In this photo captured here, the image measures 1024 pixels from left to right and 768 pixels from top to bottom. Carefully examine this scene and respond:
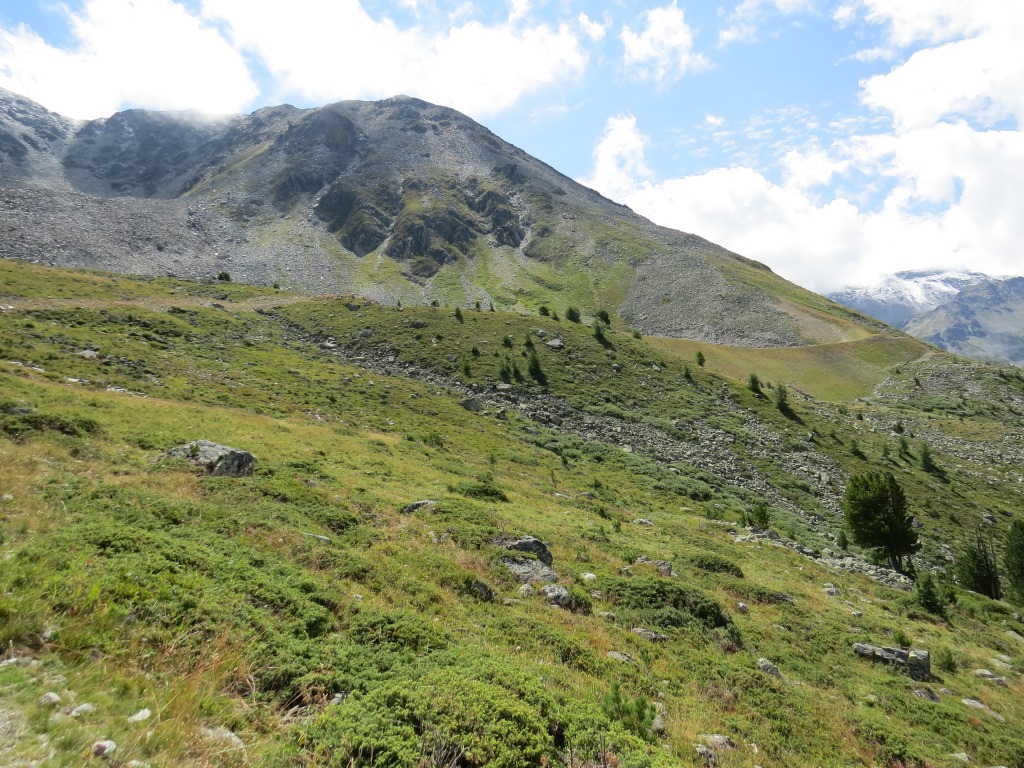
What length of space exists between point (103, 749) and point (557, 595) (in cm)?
1099

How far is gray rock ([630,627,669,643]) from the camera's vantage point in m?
13.2

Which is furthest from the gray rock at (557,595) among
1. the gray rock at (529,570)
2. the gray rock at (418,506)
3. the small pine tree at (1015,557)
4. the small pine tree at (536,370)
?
the small pine tree at (536,370)

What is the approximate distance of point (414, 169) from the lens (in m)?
195

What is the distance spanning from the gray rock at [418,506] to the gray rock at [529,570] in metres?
4.61

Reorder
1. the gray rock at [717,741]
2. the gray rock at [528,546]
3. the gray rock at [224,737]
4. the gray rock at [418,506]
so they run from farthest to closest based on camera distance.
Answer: the gray rock at [418,506] → the gray rock at [528,546] → the gray rock at [717,741] → the gray rock at [224,737]

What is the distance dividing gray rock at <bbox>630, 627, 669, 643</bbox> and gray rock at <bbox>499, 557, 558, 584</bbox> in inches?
115

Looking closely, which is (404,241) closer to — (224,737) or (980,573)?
(980,573)

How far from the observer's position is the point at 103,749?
4.64m

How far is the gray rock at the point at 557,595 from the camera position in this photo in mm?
13727

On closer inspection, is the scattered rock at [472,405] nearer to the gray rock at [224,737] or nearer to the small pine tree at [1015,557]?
the gray rock at [224,737]

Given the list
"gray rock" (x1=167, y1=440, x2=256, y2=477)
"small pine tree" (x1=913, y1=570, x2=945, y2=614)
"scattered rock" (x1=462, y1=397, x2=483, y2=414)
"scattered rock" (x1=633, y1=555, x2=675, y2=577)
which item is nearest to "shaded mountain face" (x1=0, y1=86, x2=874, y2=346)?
"scattered rock" (x1=462, y1=397, x2=483, y2=414)

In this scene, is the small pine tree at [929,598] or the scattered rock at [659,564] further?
the small pine tree at [929,598]

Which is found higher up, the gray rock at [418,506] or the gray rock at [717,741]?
the gray rock at [717,741]

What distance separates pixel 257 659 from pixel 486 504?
15109 millimetres
